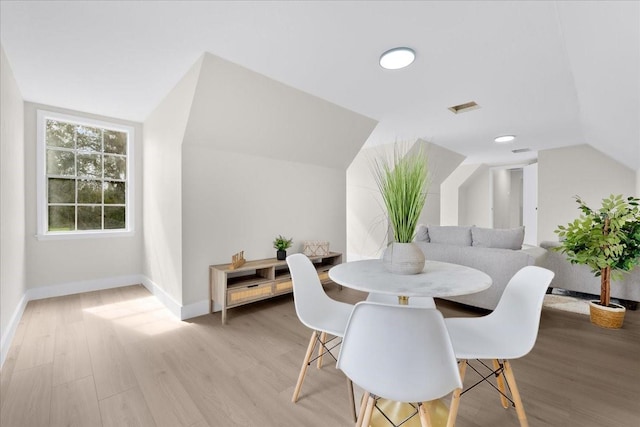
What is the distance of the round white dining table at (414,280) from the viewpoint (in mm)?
1247

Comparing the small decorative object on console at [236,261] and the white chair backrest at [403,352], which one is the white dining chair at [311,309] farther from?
the small decorative object on console at [236,261]

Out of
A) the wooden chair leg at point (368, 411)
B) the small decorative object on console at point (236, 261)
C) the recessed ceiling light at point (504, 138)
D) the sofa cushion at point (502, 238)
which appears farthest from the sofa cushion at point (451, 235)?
the wooden chair leg at point (368, 411)

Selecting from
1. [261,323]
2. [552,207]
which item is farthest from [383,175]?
[552,207]

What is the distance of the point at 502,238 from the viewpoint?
2.88 metres

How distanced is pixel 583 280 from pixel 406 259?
10.1 ft

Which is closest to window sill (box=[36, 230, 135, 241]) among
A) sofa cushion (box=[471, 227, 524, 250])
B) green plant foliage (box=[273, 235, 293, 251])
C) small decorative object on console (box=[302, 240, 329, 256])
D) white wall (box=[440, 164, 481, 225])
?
green plant foliage (box=[273, 235, 293, 251])

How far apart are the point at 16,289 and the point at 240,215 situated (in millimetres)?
2176

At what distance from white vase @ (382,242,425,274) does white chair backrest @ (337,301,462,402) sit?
722mm

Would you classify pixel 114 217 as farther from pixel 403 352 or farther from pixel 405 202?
pixel 403 352

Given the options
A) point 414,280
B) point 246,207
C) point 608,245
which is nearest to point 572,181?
point 608,245

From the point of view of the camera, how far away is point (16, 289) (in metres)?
2.65

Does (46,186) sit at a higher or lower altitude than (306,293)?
higher

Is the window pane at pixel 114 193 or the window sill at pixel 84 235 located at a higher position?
the window pane at pixel 114 193

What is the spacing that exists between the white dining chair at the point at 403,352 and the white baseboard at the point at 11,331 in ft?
8.59
